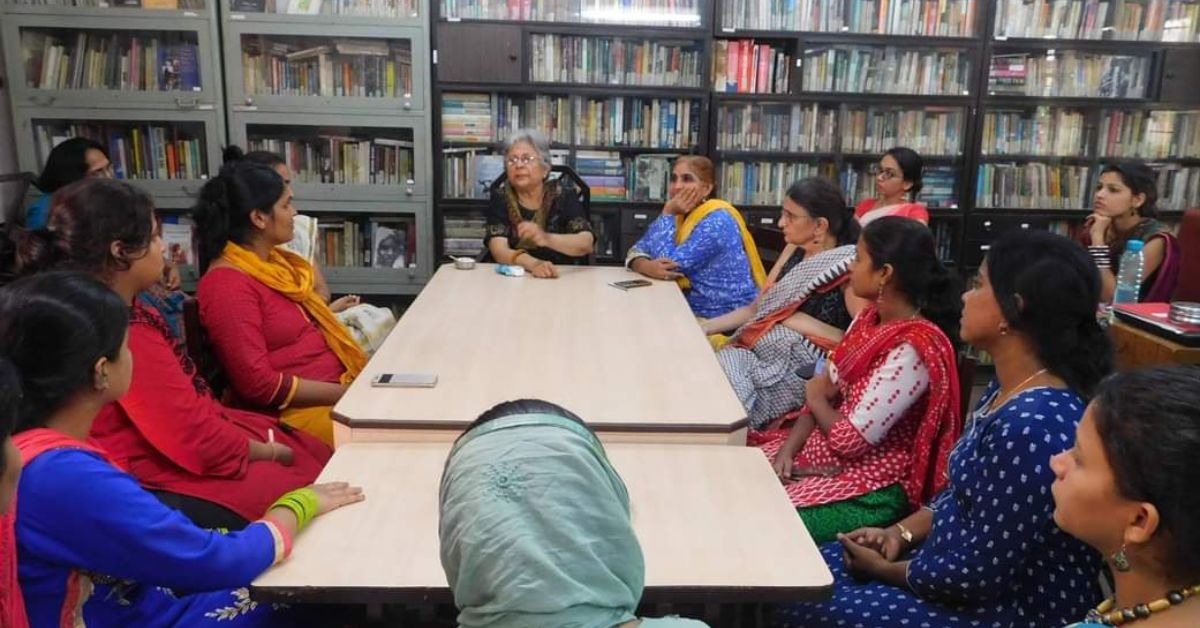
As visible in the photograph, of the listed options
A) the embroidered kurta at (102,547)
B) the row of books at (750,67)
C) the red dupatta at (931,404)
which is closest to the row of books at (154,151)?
the row of books at (750,67)

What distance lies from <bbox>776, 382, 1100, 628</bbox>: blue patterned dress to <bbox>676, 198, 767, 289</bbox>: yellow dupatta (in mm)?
1905

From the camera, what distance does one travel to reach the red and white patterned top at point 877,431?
191cm

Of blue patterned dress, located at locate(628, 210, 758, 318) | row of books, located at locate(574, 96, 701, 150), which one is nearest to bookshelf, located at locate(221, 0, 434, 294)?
row of books, located at locate(574, 96, 701, 150)

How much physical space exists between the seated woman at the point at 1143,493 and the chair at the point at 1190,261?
3407mm

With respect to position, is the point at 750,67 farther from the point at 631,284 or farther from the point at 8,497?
the point at 8,497

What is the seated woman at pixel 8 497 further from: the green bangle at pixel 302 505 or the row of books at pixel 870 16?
the row of books at pixel 870 16

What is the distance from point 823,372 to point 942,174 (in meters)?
2.93

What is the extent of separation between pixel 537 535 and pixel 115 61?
14.7 ft

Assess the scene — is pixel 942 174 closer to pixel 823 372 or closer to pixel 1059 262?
pixel 823 372

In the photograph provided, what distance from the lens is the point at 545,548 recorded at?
0.76 metres

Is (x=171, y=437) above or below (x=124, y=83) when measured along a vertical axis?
below

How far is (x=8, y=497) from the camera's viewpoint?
3.45ft

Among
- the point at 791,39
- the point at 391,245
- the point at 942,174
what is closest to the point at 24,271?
the point at 391,245

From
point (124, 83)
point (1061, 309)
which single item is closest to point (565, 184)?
point (124, 83)
